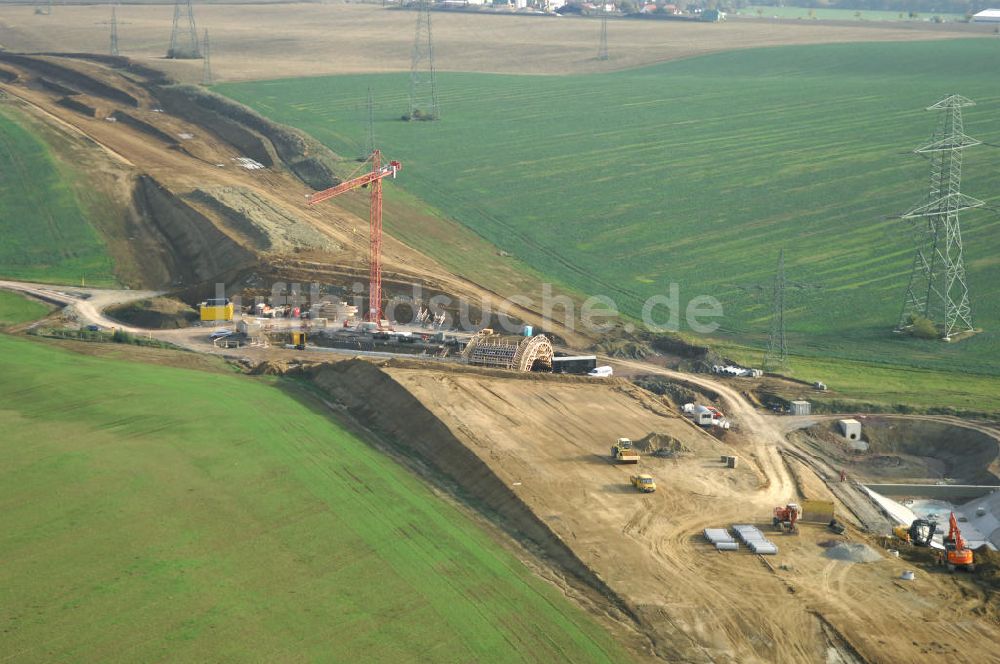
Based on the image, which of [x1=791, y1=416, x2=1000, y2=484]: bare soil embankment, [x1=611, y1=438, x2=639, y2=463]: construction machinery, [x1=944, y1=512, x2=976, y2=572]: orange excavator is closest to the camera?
[x1=944, y1=512, x2=976, y2=572]: orange excavator

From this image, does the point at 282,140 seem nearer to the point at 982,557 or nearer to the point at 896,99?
the point at 896,99

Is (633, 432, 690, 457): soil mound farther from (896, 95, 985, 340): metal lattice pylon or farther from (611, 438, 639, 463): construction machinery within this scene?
(896, 95, 985, 340): metal lattice pylon

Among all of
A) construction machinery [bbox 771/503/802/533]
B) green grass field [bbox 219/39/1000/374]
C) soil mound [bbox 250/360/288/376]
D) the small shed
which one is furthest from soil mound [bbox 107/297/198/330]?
construction machinery [bbox 771/503/802/533]

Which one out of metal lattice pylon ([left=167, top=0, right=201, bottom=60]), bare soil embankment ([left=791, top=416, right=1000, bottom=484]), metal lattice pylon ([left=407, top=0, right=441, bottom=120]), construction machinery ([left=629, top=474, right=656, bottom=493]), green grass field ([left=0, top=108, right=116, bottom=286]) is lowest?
bare soil embankment ([left=791, top=416, right=1000, bottom=484])

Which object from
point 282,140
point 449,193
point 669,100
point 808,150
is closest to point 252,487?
point 449,193

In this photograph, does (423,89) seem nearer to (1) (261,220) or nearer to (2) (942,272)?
(1) (261,220)

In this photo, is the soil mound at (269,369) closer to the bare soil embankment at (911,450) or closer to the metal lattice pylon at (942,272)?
the bare soil embankment at (911,450)

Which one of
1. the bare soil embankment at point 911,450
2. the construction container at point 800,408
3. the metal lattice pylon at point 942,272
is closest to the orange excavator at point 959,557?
the bare soil embankment at point 911,450
